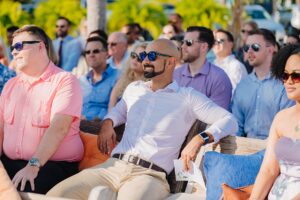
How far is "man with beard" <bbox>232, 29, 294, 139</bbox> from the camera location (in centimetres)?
645

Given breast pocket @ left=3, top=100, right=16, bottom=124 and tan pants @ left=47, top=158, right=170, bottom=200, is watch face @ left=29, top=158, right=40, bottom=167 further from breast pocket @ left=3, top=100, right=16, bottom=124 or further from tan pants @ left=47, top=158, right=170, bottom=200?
breast pocket @ left=3, top=100, right=16, bottom=124

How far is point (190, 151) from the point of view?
4.79 metres

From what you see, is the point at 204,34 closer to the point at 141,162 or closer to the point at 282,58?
the point at 141,162

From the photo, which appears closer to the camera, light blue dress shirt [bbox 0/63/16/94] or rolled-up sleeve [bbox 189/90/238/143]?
rolled-up sleeve [bbox 189/90/238/143]

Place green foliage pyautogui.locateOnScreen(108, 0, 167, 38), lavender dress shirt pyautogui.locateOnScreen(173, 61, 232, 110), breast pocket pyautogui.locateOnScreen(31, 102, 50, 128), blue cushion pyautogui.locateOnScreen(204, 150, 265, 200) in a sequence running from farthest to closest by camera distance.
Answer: green foliage pyautogui.locateOnScreen(108, 0, 167, 38)
lavender dress shirt pyautogui.locateOnScreen(173, 61, 232, 110)
breast pocket pyautogui.locateOnScreen(31, 102, 50, 128)
blue cushion pyautogui.locateOnScreen(204, 150, 265, 200)

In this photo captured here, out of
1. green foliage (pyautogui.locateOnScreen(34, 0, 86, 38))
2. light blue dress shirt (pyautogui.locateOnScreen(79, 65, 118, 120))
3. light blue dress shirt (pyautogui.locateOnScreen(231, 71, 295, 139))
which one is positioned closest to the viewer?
light blue dress shirt (pyautogui.locateOnScreen(231, 71, 295, 139))

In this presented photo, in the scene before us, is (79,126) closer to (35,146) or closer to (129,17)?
(35,146)

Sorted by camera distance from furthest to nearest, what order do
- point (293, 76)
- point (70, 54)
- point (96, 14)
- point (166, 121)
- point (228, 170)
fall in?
point (96, 14) → point (70, 54) → point (166, 121) → point (228, 170) → point (293, 76)

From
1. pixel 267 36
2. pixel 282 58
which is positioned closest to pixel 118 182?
pixel 282 58

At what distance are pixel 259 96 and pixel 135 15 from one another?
1617 centimetres

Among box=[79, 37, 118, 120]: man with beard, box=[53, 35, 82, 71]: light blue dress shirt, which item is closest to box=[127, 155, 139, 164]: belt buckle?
box=[79, 37, 118, 120]: man with beard

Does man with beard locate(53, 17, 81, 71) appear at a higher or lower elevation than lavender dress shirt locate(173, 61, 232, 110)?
lower

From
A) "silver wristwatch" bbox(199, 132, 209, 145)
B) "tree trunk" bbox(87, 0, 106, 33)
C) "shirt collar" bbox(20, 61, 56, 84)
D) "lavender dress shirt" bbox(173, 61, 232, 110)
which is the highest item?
"tree trunk" bbox(87, 0, 106, 33)

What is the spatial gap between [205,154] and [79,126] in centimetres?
135
